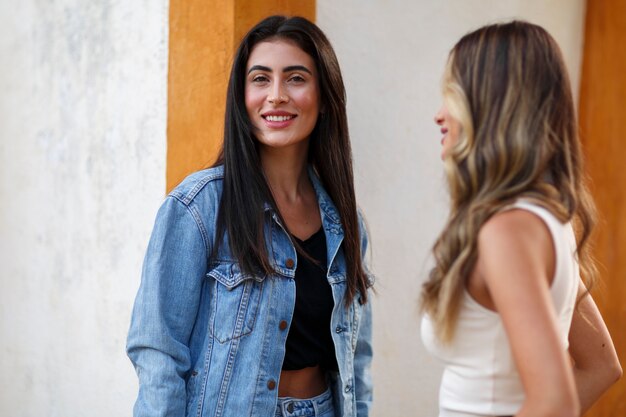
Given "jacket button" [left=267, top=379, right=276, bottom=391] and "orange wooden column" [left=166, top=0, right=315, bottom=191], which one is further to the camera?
"orange wooden column" [left=166, top=0, right=315, bottom=191]

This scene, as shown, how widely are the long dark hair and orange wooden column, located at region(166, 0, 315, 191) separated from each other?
0.50 meters

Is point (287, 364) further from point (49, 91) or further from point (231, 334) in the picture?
point (49, 91)

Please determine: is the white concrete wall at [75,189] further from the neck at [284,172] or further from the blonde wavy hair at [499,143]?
the blonde wavy hair at [499,143]

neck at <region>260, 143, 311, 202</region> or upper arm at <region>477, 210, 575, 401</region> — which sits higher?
neck at <region>260, 143, 311, 202</region>

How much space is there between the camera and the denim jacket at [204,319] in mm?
2504

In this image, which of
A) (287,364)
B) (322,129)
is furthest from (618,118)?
(287,364)

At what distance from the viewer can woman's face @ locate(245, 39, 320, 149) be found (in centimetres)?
281

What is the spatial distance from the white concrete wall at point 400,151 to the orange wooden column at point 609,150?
1.81 ft

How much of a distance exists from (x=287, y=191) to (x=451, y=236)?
3.68 ft

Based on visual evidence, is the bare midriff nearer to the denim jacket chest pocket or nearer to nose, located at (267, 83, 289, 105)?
the denim jacket chest pocket

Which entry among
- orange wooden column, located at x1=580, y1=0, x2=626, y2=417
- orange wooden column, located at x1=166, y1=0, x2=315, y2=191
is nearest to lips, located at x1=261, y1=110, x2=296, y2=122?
orange wooden column, located at x1=166, y1=0, x2=315, y2=191

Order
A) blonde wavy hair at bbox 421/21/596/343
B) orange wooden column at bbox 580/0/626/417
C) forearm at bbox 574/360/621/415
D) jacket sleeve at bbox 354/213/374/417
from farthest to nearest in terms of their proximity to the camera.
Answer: orange wooden column at bbox 580/0/626/417
jacket sleeve at bbox 354/213/374/417
forearm at bbox 574/360/621/415
blonde wavy hair at bbox 421/21/596/343

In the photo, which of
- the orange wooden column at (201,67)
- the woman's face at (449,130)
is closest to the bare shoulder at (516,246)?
the woman's face at (449,130)

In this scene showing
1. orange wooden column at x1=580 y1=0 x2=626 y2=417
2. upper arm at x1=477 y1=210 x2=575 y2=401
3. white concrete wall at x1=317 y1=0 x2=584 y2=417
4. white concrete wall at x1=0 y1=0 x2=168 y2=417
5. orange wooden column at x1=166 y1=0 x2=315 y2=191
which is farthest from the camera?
orange wooden column at x1=580 y1=0 x2=626 y2=417
